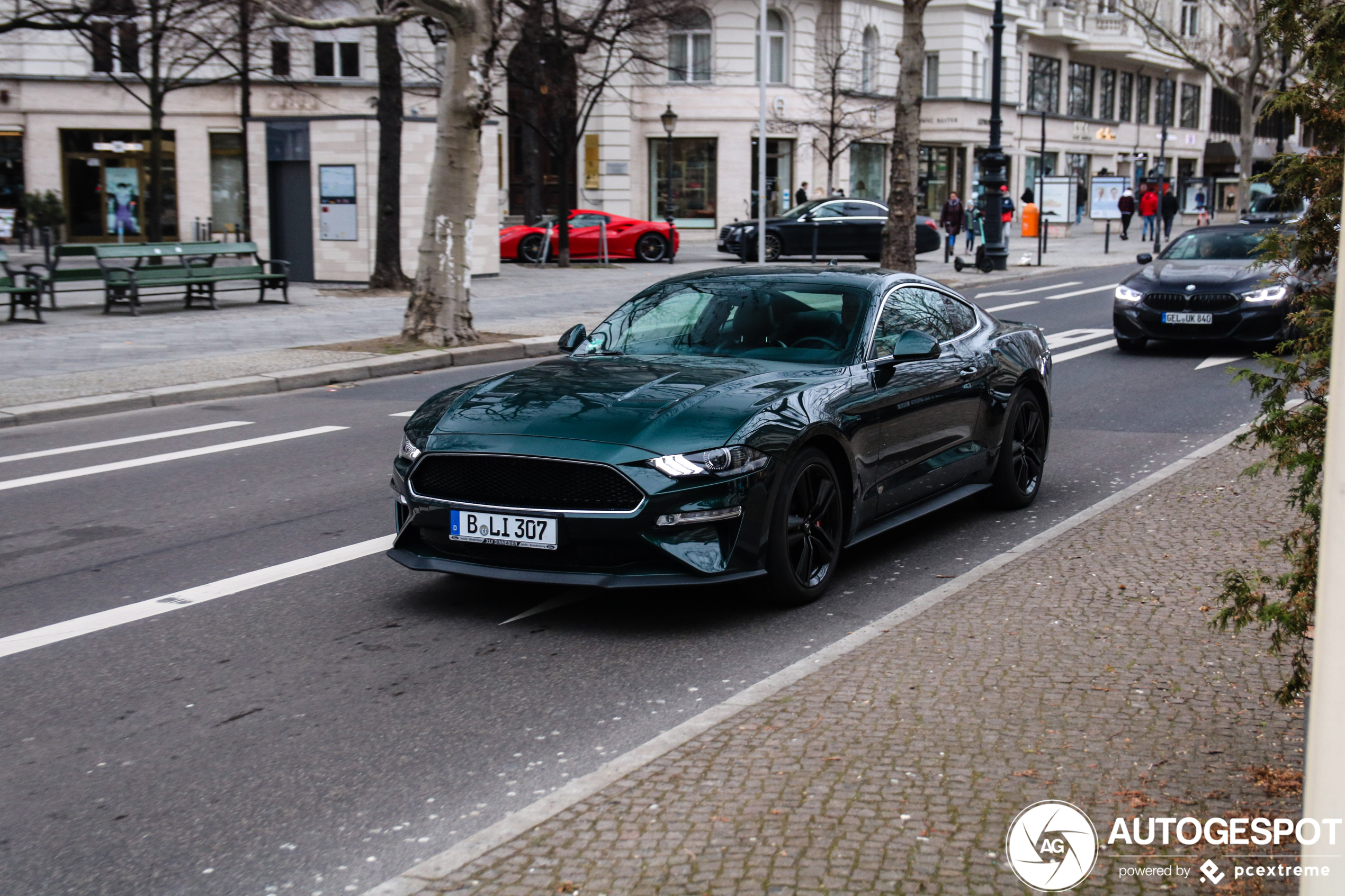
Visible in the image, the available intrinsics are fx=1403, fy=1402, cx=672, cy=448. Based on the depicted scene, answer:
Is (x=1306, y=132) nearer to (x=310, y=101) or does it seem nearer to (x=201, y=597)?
(x=201, y=597)

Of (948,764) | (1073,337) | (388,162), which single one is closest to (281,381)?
(388,162)

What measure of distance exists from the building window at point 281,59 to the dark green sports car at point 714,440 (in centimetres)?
4010

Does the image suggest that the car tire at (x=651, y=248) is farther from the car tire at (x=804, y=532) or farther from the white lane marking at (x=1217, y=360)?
the car tire at (x=804, y=532)

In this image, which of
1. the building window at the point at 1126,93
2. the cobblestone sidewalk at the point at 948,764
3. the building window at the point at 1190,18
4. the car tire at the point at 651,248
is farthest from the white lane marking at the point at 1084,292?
the building window at the point at 1126,93

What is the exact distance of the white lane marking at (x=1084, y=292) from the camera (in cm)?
2634

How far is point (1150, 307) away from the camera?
1645 cm

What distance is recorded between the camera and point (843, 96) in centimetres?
5453

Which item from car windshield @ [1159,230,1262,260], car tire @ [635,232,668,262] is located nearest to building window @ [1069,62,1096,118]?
car tire @ [635,232,668,262]

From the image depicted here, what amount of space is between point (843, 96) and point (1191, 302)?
1581 inches

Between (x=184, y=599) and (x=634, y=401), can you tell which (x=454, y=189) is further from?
(x=634, y=401)

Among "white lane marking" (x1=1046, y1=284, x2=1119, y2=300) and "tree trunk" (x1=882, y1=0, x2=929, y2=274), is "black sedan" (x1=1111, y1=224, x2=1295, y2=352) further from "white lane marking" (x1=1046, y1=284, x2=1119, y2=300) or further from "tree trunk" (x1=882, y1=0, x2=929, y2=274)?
"tree trunk" (x1=882, y1=0, x2=929, y2=274)

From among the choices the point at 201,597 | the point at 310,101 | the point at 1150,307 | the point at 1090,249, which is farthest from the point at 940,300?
the point at 310,101

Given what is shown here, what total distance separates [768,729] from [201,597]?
3.25 meters

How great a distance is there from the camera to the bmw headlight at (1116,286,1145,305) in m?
16.6
